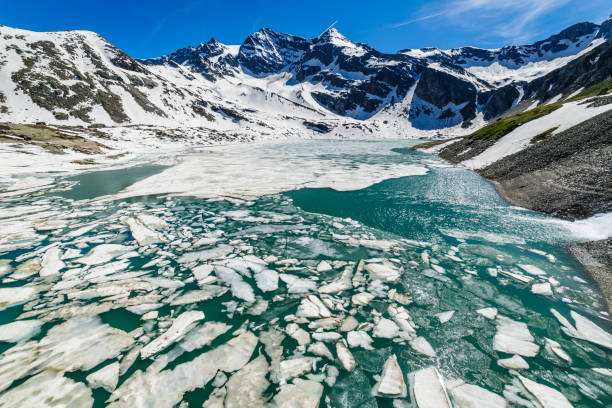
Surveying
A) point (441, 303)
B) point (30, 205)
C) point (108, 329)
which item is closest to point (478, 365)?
point (441, 303)

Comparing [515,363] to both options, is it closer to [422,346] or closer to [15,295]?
[422,346]

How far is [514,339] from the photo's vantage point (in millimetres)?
4125

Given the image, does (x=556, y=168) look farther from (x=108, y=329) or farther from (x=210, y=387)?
(x=108, y=329)

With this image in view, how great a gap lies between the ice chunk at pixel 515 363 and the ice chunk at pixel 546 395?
226 mm

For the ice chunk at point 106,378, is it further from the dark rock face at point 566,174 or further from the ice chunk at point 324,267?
the dark rock face at point 566,174

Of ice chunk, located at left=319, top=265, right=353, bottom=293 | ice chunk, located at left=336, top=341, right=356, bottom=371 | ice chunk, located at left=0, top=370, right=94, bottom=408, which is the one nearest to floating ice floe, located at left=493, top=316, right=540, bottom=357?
ice chunk, located at left=336, top=341, right=356, bottom=371

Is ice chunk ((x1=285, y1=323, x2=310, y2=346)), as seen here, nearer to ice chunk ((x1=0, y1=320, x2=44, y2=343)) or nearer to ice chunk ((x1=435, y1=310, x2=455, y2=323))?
ice chunk ((x1=435, y1=310, x2=455, y2=323))

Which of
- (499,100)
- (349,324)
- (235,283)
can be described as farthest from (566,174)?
(499,100)

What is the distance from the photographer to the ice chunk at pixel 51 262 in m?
5.85

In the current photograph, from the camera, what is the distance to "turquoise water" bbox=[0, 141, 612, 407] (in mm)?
3443

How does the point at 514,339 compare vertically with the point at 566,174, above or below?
below

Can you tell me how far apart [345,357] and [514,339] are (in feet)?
9.57

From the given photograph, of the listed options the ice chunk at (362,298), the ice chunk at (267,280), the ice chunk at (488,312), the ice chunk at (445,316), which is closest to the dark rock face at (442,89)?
the ice chunk at (488,312)

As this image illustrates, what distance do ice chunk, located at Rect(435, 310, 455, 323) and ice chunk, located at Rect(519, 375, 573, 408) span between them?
125 centimetres
